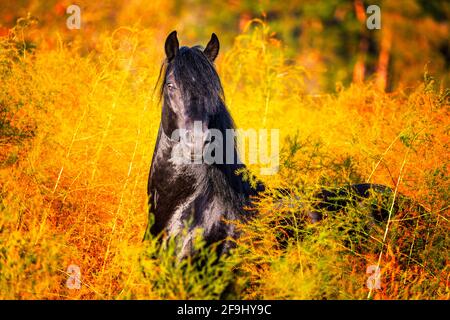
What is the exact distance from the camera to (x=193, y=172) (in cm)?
479

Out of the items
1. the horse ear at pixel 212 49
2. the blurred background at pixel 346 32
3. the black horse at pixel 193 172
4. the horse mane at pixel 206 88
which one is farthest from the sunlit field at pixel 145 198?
the blurred background at pixel 346 32

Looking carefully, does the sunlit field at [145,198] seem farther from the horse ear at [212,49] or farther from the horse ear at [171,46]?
the horse ear at [212,49]

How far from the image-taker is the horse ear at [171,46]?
4945 mm

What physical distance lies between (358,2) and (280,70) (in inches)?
551

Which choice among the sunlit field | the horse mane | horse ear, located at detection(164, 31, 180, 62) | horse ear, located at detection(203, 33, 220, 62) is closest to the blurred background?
the sunlit field

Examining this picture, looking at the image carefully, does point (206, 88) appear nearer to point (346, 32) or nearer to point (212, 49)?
point (212, 49)

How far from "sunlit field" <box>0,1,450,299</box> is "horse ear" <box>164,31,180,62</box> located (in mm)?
406

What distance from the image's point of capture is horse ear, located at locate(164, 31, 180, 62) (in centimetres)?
495

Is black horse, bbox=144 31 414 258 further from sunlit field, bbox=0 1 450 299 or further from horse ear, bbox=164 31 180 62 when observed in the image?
sunlit field, bbox=0 1 450 299

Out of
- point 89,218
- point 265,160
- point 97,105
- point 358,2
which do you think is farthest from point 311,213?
point 358,2

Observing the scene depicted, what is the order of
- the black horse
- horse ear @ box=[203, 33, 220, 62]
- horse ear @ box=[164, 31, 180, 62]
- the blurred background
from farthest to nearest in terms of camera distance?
1. the blurred background
2. horse ear @ box=[203, 33, 220, 62]
3. horse ear @ box=[164, 31, 180, 62]
4. the black horse

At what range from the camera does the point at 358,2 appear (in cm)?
2120
